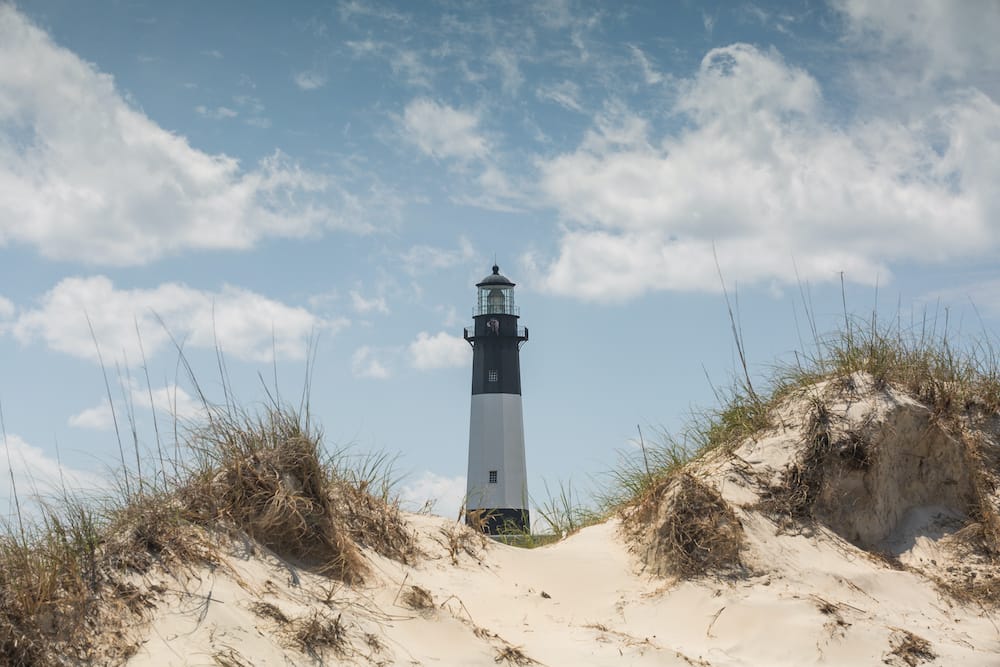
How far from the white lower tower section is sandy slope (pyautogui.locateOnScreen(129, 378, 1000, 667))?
51.6 feet

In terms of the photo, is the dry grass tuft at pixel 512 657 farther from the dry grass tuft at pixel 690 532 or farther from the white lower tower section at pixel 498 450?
the white lower tower section at pixel 498 450

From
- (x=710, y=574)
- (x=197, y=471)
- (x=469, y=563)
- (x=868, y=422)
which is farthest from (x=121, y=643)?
(x=868, y=422)

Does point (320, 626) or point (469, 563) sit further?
point (469, 563)

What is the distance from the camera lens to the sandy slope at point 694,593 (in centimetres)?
455

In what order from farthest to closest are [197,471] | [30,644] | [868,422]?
[868,422], [197,471], [30,644]

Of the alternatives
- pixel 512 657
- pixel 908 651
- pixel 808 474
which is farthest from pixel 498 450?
pixel 512 657

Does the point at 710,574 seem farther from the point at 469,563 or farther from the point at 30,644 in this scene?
the point at 30,644

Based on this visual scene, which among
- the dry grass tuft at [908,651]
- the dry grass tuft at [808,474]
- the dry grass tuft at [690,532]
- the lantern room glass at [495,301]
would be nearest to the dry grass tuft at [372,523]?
the dry grass tuft at [690,532]

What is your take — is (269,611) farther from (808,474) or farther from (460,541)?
(808,474)

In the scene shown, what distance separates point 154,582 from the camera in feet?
14.8

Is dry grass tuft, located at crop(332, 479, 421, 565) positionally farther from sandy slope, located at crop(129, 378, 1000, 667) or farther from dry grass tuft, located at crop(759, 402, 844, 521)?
dry grass tuft, located at crop(759, 402, 844, 521)

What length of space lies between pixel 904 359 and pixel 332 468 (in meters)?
4.90

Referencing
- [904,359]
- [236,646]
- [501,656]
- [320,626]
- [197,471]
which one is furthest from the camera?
[904,359]

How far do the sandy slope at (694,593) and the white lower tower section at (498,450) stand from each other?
15735 millimetres
